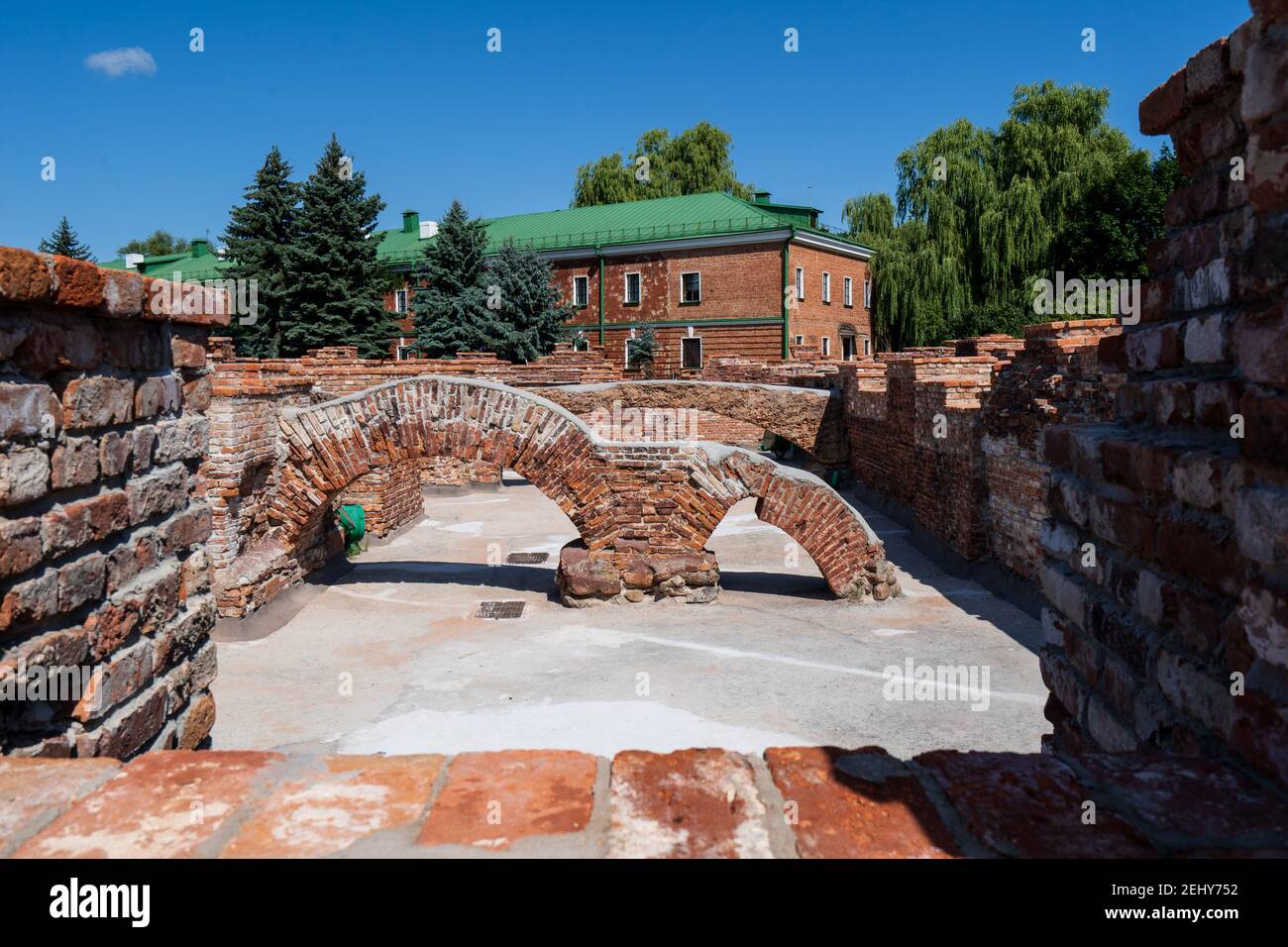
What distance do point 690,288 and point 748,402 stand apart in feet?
51.3

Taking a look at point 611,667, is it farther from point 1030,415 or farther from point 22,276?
point 22,276

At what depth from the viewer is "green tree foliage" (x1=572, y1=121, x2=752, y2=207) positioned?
41.8m

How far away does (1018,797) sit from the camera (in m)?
1.97

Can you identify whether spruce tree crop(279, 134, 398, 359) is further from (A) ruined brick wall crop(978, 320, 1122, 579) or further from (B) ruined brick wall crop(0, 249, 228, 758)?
(B) ruined brick wall crop(0, 249, 228, 758)

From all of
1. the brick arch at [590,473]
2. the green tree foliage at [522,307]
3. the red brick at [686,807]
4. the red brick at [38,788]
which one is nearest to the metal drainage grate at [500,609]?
the brick arch at [590,473]

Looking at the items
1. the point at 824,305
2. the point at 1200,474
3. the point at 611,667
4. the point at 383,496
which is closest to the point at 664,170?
the point at 824,305

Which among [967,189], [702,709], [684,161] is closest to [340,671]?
[702,709]

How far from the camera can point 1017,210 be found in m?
28.3

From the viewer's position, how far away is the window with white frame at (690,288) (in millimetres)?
33250

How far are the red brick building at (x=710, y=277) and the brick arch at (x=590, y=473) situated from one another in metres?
22.5

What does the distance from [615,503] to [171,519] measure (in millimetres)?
6399

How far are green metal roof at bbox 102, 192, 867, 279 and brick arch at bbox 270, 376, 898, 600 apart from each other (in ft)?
74.9
